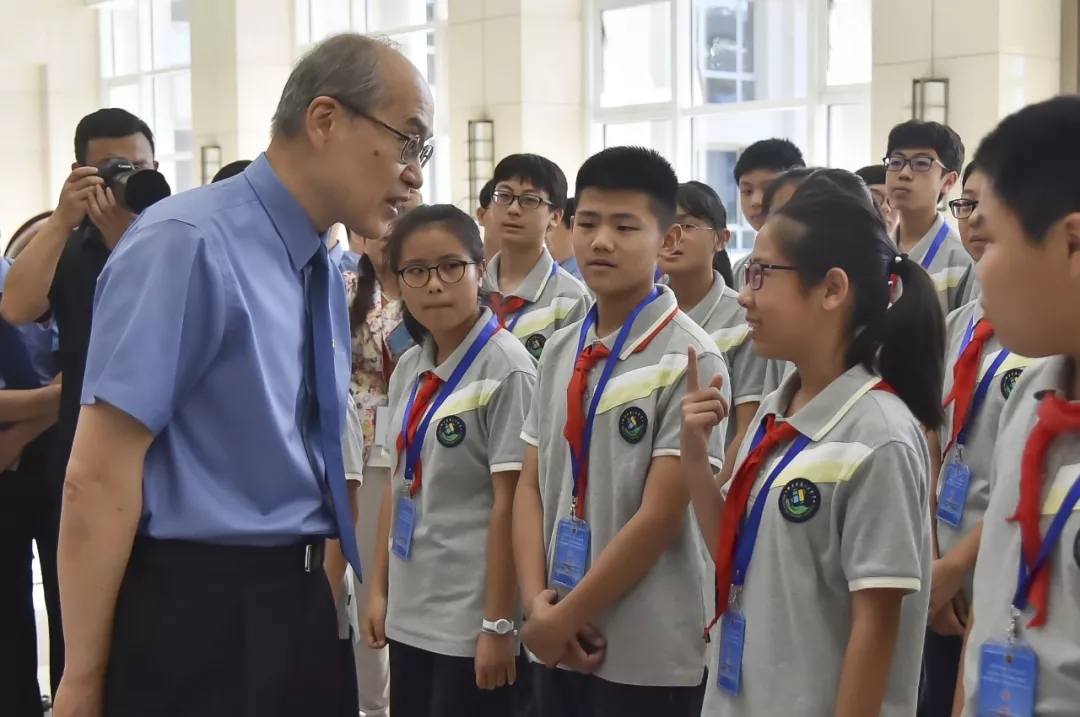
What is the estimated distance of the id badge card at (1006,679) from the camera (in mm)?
1312

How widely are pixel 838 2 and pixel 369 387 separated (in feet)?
15.0

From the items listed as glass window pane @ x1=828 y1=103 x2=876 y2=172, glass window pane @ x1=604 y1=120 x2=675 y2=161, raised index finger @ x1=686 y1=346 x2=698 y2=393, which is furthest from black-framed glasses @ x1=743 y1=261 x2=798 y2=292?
glass window pane @ x1=604 y1=120 x2=675 y2=161

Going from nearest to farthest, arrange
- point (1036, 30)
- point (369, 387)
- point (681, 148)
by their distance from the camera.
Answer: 1. point (369, 387)
2. point (1036, 30)
3. point (681, 148)

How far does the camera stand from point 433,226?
2.66 m

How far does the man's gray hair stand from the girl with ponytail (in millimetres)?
659

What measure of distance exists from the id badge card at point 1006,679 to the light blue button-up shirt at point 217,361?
838mm

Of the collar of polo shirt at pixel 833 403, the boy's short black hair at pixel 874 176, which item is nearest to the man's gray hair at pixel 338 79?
the collar of polo shirt at pixel 833 403

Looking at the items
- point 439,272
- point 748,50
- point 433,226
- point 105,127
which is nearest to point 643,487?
point 439,272

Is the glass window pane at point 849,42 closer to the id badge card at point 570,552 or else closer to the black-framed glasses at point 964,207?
the black-framed glasses at point 964,207

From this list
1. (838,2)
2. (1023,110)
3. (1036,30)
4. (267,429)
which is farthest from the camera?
(838,2)

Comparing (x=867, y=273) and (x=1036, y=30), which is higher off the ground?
(x=1036, y=30)

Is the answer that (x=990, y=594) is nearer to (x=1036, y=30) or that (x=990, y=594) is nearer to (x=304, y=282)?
(x=304, y=282)

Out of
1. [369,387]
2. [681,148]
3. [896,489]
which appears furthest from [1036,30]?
[896,489]

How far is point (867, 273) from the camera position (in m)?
1.84
